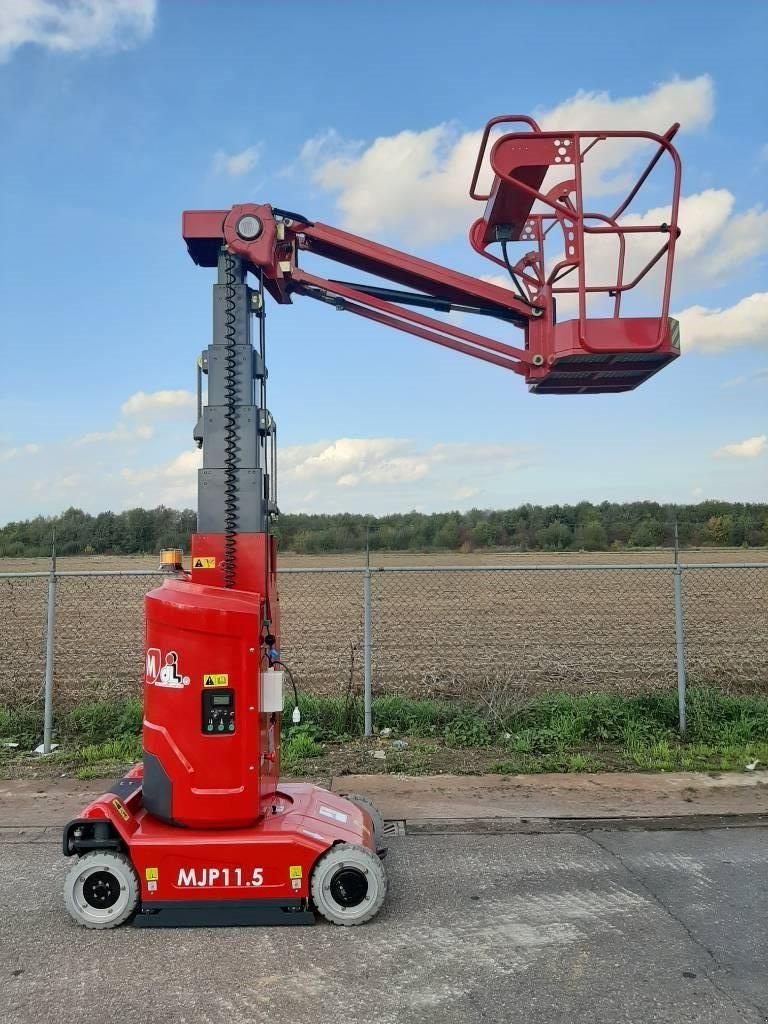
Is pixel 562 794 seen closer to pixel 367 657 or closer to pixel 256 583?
pixel 367 657

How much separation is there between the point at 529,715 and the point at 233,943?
14.7 ft

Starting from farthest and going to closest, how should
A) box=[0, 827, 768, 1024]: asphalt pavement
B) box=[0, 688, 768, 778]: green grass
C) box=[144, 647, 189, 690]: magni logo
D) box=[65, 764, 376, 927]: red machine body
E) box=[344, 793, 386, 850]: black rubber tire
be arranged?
box=[0, 688, 768, 778]: green grass → box=[344, 793, 386, 850]: black rubber tire → box=[144, 647, 189, 690]: magni logo → box=[65, 764, 376, 927]: red machine body → box=[0, 827, 768, 1024]: asphalt pavement

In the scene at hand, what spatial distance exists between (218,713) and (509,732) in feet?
13.8

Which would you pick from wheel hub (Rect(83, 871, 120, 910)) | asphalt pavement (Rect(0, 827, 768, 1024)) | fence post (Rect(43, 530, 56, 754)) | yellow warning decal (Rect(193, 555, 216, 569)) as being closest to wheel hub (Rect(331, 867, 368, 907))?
asphalt pavement (Rect(0, 827, 768, 1024))

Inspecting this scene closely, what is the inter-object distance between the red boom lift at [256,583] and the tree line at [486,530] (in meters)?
2.27

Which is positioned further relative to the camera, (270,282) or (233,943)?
(270,282)

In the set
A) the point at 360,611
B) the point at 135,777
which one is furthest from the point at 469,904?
the point at 360,611

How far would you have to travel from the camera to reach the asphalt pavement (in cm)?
301

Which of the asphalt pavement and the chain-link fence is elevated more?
the chain-link fence

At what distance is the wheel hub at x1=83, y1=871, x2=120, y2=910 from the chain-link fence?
3.67m

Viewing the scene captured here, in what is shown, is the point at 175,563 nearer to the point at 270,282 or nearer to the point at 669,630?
the point at 270,282

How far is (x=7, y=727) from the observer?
24.8ft

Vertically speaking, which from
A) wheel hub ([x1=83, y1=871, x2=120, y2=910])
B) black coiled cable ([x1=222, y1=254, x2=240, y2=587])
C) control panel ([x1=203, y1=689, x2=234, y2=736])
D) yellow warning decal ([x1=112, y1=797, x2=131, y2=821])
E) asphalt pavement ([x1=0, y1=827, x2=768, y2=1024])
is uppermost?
black coiled cable ([x1=222, y1=254, x2=240, y2=587])

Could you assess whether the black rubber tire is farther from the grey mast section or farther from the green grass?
the grey mast section
